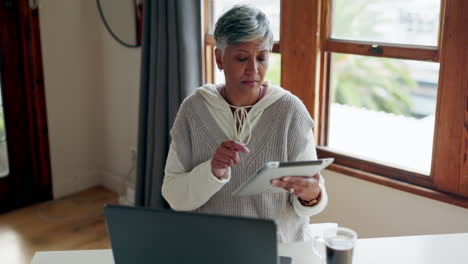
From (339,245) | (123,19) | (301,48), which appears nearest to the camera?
(339,245)

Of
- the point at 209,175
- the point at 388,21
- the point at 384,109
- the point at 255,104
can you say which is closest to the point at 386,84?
the point at 384,109

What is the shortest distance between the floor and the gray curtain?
438 mm

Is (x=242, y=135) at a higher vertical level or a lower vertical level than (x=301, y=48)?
lower

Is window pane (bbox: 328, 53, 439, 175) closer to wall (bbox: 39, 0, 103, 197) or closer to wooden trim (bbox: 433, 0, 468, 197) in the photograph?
wooden trim (bbox: 433, 0, 468, 197)

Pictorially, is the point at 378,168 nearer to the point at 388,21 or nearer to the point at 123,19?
the point at 388,21

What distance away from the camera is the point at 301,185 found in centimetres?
138

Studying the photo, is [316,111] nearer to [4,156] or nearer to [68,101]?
[68,101]

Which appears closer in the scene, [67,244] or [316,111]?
[316,111]

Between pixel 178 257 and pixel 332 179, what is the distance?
1384 millimetres

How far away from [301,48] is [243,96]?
75 cm

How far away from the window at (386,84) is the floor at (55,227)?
1409mm

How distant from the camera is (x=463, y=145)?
188 cm

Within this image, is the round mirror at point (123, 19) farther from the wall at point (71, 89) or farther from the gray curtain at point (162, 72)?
the gray curtain at point (162, 72)

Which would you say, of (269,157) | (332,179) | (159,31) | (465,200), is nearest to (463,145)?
(465,200)
